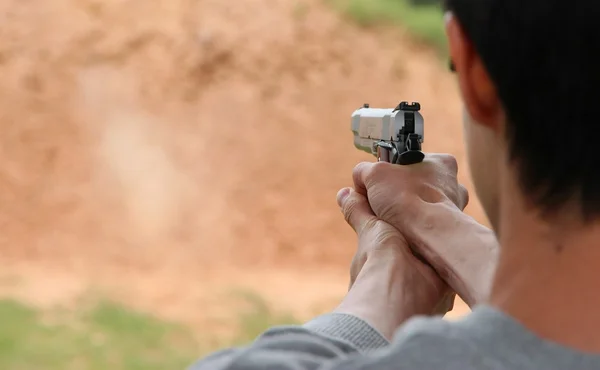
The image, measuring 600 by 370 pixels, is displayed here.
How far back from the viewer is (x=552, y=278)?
0.34 meters

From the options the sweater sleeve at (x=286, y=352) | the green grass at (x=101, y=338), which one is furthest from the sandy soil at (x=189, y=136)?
the sweater sleeve at (x=286, y=352)

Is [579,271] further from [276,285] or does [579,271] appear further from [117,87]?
[117,87]

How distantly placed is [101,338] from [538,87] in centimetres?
245

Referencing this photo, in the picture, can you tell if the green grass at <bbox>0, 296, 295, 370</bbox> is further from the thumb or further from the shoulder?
the shoulder

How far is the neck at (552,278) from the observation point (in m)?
0.33

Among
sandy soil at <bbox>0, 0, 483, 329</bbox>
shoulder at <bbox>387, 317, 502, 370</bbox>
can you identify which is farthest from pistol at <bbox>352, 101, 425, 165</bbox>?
sandy soil at <bbox>0, 0, 483, 329</bbox>

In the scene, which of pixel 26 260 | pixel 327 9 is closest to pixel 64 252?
pixel 26 260

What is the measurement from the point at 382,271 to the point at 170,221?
328 cm

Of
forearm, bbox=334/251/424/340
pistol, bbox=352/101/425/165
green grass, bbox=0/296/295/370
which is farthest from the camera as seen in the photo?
green grass, bbox=0/296/295/370

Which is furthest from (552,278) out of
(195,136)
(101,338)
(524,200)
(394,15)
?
(394,15)

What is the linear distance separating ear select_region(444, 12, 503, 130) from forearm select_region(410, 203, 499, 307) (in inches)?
9.9

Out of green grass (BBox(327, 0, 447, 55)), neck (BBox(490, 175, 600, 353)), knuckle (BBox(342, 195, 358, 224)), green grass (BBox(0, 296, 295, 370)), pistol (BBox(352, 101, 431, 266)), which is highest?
green grass (BBox(327, 0, 447, 55))

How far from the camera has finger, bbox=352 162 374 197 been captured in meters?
0.74

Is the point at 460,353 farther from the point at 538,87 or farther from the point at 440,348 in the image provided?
the point at 538,87
